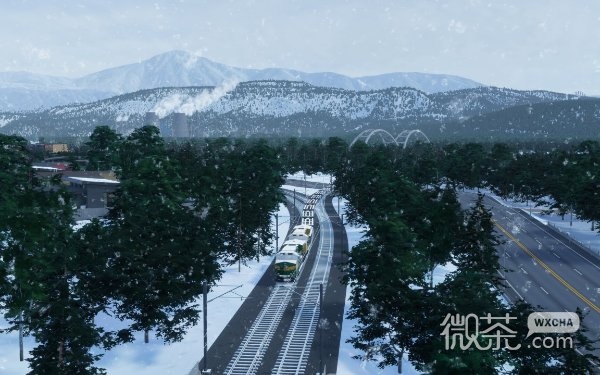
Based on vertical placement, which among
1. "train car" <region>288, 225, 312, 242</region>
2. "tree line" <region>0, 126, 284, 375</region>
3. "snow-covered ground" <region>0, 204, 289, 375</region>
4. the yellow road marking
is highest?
"tree line" <region>0, 126, 284, 375</region>

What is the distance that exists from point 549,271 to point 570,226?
30.7m

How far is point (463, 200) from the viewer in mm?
110562

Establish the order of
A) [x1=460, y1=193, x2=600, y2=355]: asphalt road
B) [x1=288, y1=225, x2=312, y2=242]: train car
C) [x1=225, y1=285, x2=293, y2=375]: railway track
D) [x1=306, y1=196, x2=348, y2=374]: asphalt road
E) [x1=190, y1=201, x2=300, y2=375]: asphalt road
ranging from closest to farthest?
[x1=225, y1=285, x2=293, y2=375]: railway track → [x1=306, y1=196, x2=348, y2=374]: asphalt road → [x1=190, y1=201, x2=300, y2=375]: asphalt road → [x1=460, y1=193, x2=600, y2=355]: asphalt road → [x1=288, y1=225, x2=312, y2=242]: train car

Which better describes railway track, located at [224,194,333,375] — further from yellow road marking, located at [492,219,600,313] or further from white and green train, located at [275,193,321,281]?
yellow road marking, located at [492,219,600,313]

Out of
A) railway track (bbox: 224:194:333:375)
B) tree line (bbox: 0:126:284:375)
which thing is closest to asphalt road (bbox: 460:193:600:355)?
railway track (bbox: 224:194:333:375)

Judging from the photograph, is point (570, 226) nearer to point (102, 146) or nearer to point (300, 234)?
point (300, 234)

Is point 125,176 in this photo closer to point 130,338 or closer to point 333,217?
point 130,338

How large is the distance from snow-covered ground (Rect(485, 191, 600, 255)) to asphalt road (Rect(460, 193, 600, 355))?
190cm

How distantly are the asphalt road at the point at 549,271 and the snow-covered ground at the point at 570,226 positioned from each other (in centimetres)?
190

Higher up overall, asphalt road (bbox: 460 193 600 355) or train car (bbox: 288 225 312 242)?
train car (bbox: 288 225 312 242)

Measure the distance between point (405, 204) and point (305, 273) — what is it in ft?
53.4

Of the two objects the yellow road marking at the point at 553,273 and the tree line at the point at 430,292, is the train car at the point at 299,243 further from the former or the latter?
the yellow road marking at the point at 553,273

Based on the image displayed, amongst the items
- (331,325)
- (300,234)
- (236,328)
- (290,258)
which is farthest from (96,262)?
(300,234)

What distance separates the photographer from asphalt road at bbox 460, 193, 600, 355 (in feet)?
148
